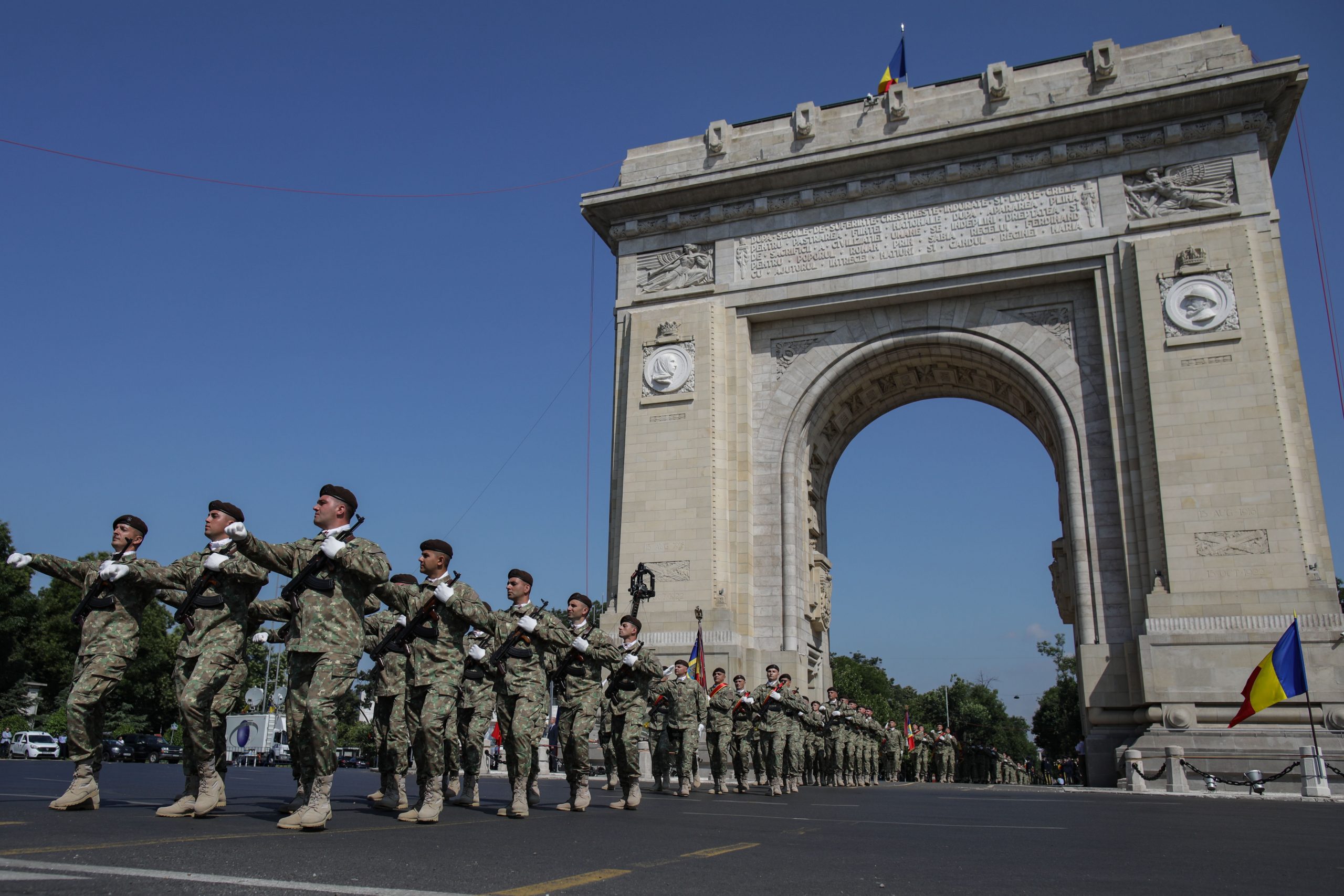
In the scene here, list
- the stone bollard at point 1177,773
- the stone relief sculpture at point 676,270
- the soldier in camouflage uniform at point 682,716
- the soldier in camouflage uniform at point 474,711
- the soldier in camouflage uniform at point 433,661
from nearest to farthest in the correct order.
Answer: the soldier in camouflage uniform at point 433,661 < the soldier in camouflage uniform at point 474,711 < the soldier in camouflage uniform at point 682,716 < the stone bollard at point 1177,773 < the stone relief sculpture at point 676,270

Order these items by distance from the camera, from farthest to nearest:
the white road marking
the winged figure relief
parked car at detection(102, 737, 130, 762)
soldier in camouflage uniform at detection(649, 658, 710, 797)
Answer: parked car at detection(102, 737, 130, 762), the winged figure relief, soldier in camouflage uniform at detection(649, 658, 710, 797), the white road marking

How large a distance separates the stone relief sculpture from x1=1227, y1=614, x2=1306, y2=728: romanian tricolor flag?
12961 mm

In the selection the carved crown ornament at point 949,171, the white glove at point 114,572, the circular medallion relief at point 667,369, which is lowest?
the white glove at point 114,572

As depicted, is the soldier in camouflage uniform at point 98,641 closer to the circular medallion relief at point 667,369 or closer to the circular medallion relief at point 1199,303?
the circular medallion relief at point 667,369

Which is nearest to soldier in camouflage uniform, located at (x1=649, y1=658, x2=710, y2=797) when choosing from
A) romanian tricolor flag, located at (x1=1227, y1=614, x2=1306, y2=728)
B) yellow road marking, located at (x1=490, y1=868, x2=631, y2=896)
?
yellow road marking, located at (x1=490, y1=868, x2=631, y2=896)

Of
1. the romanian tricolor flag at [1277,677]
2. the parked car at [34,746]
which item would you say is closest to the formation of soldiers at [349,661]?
the romanian tricolor flag at [1277,677]

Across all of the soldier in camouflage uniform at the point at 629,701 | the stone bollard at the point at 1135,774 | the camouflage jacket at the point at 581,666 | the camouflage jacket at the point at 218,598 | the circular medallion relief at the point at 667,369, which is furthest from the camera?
the circular medallion relief at the point at 667,369

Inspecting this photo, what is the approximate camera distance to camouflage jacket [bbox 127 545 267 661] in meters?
6.64

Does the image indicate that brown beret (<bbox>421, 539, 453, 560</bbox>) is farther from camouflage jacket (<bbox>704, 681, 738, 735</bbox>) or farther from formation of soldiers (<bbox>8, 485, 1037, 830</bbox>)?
camouflage jacket (<bbox>704, 681, 738, 735</bbox>)

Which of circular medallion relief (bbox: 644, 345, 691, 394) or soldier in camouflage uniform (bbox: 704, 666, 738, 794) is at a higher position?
circular medallion relief (bbox: 644, 345, 691, 394)

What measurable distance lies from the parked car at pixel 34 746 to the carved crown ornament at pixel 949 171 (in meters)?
24.3

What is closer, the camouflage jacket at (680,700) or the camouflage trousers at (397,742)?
the camouflage trousers at (397,742)

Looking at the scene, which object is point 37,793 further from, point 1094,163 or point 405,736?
point 1094,163

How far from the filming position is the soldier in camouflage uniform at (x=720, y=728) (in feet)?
46.3
